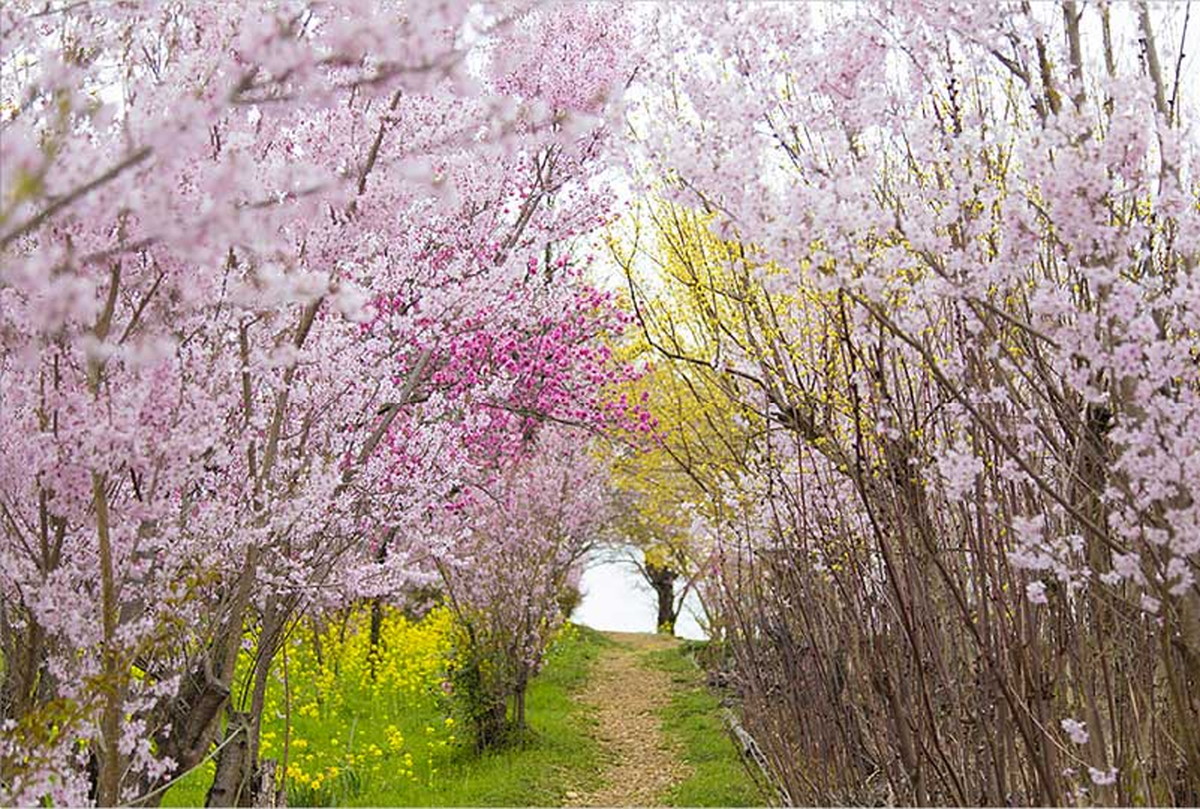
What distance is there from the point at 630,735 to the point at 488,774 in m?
3.29

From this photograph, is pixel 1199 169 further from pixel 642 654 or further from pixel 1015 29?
pixel 642 654

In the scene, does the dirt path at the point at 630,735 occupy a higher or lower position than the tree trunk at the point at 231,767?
lower

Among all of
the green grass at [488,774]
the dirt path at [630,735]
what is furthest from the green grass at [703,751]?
the green grass at [488,774]

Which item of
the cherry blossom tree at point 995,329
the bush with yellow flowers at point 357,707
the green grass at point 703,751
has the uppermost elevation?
the cherry blossom tree at point 995,329

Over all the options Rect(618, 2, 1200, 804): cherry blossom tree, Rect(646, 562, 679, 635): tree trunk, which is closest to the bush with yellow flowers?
Rect(618, 2, 1200, 804): cherry blossom tree

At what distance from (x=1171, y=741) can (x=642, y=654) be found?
17361mm

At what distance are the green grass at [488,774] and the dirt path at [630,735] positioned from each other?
0.66ft

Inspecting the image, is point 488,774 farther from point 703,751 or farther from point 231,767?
point 231,767

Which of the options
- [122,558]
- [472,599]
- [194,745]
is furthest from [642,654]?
[122,558]

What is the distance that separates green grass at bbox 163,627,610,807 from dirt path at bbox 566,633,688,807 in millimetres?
202

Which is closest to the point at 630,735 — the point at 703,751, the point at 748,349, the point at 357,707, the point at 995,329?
the point at 703,751

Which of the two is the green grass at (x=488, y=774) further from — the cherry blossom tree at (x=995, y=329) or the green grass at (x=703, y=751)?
the cherry blossom tree at (x=995, y=329)

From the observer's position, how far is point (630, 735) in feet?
40.1

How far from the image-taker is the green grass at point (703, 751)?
8844mm
